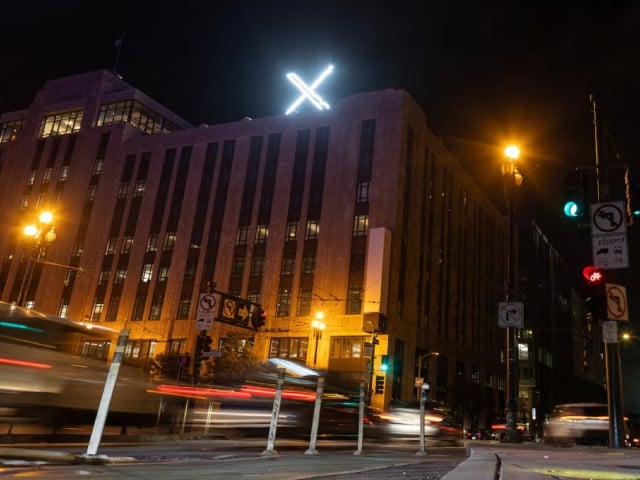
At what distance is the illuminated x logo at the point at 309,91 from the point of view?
63.2 metres

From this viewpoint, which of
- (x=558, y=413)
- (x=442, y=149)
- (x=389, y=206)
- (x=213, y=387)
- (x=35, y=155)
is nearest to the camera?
(x=558, y=413)

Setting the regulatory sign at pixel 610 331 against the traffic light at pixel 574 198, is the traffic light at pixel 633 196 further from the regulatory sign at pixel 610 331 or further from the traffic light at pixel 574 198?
the regulatory sign at pixel 610 331

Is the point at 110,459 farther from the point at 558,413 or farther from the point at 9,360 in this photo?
the point at 558,413

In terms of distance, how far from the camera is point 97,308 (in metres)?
62.4

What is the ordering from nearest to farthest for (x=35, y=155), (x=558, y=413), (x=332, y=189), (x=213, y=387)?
1. (x=558, y=413)
2. (x=213, y=387)
3. (x=332, y=189)
4. (x=35, y=155)

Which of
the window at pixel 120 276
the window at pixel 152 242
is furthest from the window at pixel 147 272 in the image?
the window at pixel 120 276

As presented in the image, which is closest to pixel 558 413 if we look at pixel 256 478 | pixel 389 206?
pixel 256 478

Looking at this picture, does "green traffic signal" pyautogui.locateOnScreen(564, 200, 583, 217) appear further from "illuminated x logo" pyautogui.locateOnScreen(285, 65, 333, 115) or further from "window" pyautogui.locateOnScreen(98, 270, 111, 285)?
"window" pyautogui.locateOnScreen(98, 270, 111, 285)

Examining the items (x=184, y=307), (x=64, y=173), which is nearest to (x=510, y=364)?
(x=184, y=307)

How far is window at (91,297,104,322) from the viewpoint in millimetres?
61844

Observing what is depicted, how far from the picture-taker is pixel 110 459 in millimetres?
6953

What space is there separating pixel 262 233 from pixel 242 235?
237cm

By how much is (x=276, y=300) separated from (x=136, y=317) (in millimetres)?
16700

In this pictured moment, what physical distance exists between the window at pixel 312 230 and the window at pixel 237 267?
7.51 m
